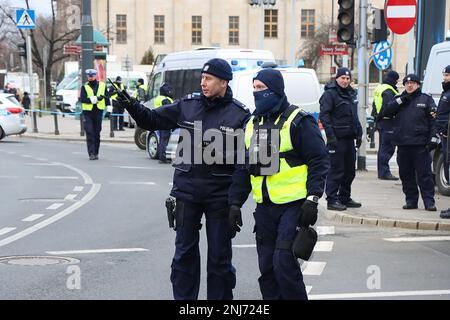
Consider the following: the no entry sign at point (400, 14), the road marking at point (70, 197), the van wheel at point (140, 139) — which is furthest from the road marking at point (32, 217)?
the van wheel at point (140, 139)

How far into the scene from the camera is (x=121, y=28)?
90.3 meters

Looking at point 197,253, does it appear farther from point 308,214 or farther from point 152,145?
point 152,145

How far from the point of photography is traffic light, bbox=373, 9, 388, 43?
17969 millimetres

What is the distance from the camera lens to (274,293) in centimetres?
654

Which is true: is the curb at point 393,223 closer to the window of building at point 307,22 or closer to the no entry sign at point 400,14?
the no entry sign at point 400,14

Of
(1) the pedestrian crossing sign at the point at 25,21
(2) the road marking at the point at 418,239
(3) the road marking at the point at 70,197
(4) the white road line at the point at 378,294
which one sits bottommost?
(3) the road marking at the point at 70,197

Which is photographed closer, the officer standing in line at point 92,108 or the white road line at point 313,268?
the white road line at point 313,268

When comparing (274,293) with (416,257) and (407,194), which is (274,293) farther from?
(407,194)

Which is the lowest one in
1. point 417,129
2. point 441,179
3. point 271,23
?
point 441,179

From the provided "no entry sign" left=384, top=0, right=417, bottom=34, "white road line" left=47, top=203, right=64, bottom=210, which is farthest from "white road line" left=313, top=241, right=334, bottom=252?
"no entry sign" left=384, top=0, right=417, bottom=34

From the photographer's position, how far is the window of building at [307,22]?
8928 centimetres

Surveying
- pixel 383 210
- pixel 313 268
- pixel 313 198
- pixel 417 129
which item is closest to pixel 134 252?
pixel 313 268

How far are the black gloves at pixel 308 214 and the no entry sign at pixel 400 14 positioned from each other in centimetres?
1083

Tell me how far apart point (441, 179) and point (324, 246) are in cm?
523
